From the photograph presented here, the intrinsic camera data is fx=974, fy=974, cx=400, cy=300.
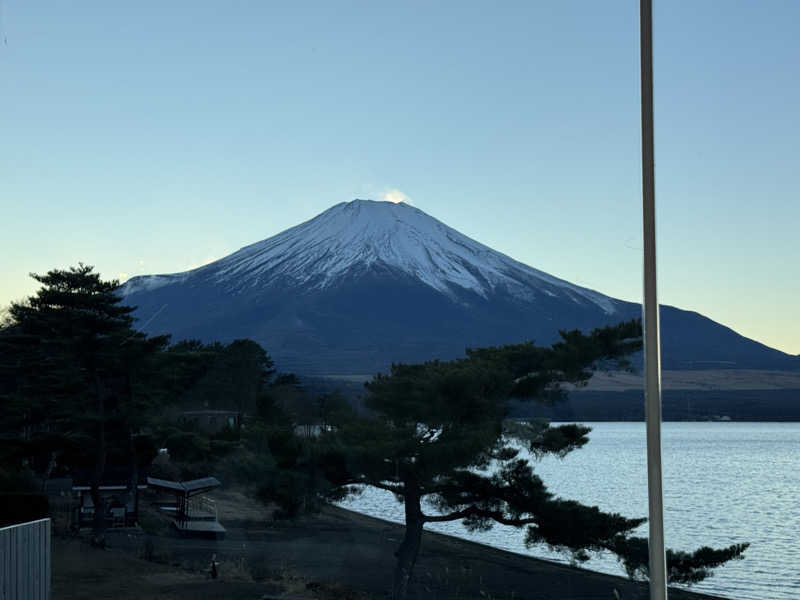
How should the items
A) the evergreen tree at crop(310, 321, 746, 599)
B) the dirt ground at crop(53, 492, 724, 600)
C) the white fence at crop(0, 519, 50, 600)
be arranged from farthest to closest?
1. the evergreen tree at crop(310, 321, 746, 599)
2. the dirt ground at crop(53, 492, 724, 600)
3. the white fence at crop(0, 519, 50, 600)

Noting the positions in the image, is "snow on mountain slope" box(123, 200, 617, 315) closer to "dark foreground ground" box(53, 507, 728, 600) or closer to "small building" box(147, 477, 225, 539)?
"small building" box(147, 477, 225, 539)

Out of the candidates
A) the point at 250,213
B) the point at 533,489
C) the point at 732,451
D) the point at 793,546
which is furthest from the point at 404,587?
the point at 732,451

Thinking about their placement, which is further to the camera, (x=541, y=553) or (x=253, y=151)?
(x=541, y=553)

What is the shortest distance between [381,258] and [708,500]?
8.87m

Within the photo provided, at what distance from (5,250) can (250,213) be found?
2.34m

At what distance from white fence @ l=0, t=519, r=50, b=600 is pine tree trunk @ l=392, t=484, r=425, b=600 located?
4748 mm

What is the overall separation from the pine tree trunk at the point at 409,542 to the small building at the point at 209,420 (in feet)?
6.50

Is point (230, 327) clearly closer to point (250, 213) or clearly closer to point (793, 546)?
point (250, 213)

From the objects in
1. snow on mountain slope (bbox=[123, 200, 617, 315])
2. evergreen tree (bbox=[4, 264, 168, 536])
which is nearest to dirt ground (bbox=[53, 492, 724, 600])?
evergreen tree (bbox=[4, 264, 168, 536])

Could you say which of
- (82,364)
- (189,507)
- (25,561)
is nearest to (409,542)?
(82,364)

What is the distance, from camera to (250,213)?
323 inches

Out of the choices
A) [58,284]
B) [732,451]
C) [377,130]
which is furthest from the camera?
[732,451]

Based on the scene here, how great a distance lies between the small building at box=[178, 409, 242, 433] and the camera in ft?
30.8

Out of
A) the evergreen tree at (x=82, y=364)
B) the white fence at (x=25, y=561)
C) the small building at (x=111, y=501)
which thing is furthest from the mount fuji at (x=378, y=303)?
the white fence at (x=25, y=561)
